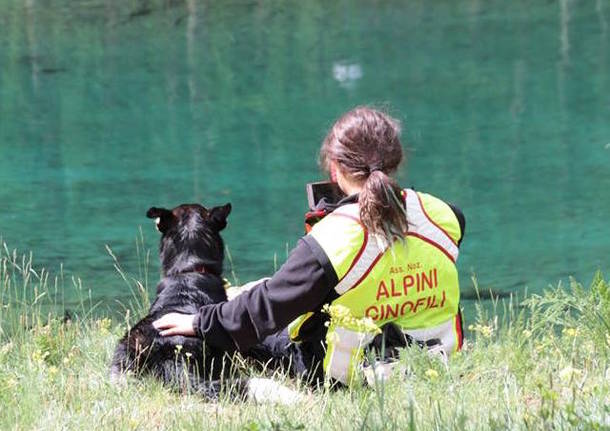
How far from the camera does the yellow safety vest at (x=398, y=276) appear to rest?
3840 mm

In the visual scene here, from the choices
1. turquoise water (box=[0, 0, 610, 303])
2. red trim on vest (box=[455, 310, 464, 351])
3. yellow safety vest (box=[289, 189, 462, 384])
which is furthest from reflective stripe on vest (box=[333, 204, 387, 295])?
turquoise water (box=[0, 0, 610, 303])

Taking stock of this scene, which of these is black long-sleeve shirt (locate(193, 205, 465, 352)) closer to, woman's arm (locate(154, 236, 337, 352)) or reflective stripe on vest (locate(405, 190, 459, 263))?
woman's arm (locate(154, 236, 337, 352))

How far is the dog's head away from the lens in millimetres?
4594

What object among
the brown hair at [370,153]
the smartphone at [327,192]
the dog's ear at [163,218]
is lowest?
the dog's ear at [163,218]

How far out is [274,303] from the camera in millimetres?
3836

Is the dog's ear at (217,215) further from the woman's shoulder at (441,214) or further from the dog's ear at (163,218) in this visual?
the woman's shoulder at (441,214)

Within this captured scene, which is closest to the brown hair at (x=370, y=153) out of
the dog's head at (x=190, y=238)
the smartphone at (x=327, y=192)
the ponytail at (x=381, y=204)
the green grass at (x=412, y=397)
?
the ponytail at (x=381, y=204)

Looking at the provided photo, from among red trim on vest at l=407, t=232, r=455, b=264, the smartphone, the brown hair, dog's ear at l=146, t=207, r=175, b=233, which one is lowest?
red trim on vest at l=407, t=232, r=455, b=264

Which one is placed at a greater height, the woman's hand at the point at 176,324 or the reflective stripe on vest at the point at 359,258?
the reflective stripe on vest at the point at 359,258

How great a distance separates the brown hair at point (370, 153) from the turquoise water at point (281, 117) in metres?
4.41

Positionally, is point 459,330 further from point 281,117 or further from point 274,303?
point 281,117

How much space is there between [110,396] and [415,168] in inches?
450

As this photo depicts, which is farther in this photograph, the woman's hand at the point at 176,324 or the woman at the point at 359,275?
the woman's hand at the point at 176,324

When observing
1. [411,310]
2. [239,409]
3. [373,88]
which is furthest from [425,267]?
[373,88]
